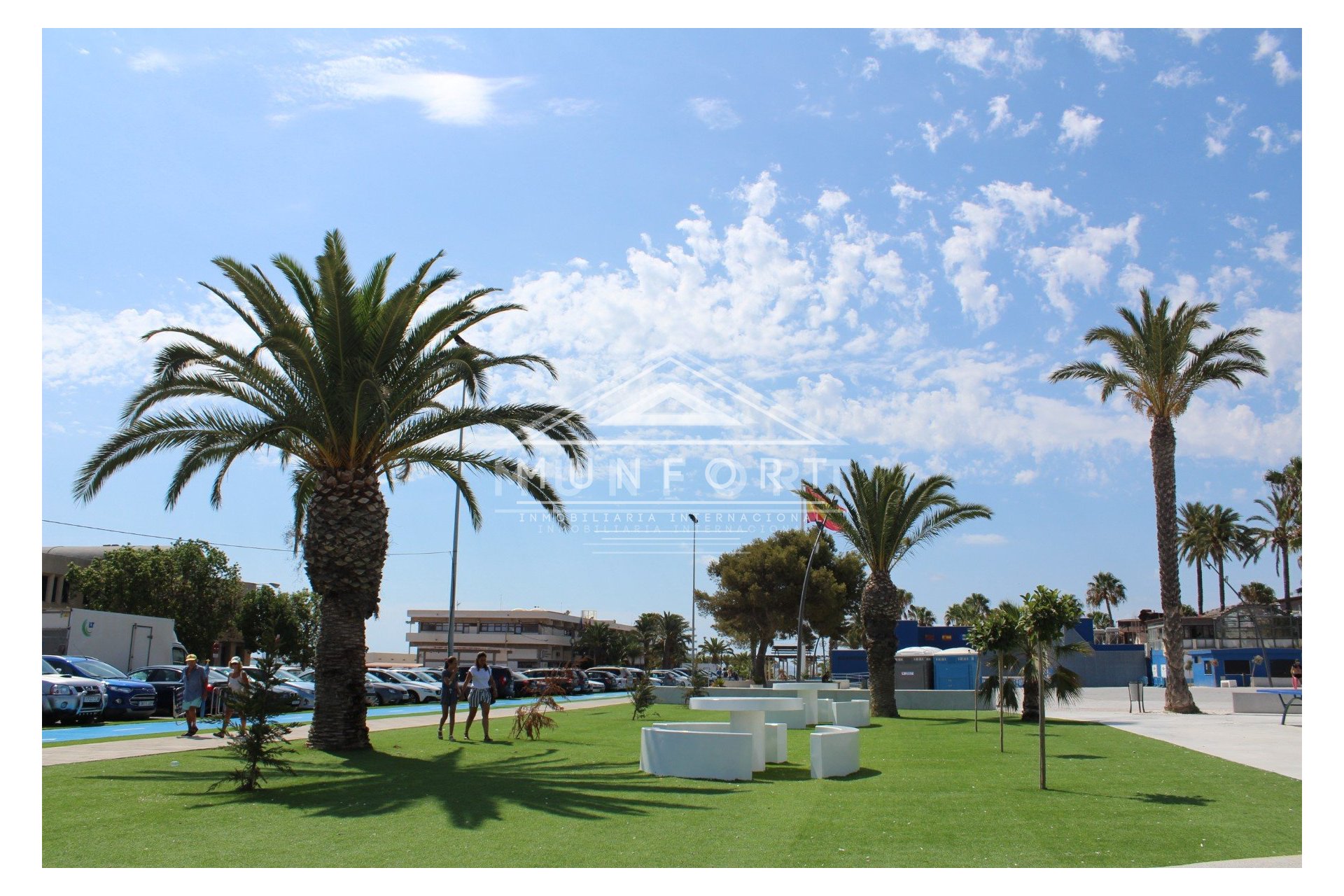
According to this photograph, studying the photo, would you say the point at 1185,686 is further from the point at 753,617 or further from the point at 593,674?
the point at 593,674

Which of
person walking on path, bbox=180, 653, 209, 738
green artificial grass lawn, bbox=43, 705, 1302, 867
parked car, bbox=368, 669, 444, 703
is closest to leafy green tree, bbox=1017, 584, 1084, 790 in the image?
green artificial grass lawn, bbox=43, 705, 1302, 867

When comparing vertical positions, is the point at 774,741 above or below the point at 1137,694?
above

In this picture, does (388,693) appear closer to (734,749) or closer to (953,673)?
(953,673)

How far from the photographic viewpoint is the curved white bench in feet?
41.3

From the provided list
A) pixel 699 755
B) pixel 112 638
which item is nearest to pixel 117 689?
pixel 112 638

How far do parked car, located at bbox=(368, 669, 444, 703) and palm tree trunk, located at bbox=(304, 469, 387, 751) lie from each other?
2164 centimetres

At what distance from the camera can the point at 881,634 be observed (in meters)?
28.5

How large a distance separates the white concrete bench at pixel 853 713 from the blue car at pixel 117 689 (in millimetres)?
15968

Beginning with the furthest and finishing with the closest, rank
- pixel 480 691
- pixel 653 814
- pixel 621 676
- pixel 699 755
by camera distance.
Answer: pixel 621 676, pixel 480 691, pixel 699 755, pixel 653 814

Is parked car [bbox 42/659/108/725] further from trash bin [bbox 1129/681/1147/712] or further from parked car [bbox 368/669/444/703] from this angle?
trash bin [bbox 1129/681/1147/712]

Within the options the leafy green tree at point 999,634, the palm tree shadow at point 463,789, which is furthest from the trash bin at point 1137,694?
the palm tree shadow at point 463,789

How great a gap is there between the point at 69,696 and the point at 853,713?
1689 cm

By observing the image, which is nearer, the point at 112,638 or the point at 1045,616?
the point at 1045,616
